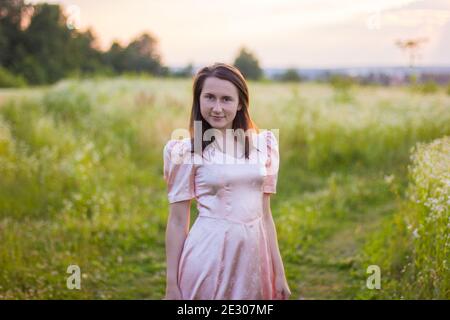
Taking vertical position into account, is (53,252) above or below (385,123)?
below

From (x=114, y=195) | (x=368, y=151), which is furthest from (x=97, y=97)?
(x=368, y=151)

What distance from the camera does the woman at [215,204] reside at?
2.05 meters

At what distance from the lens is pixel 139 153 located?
26.1 ft

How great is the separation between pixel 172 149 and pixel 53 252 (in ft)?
9.06

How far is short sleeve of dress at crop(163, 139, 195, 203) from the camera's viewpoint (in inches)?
80.7

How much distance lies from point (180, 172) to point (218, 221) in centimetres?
26

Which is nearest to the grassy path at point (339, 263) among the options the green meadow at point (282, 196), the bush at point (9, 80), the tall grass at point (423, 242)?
the green meadow at point (282, 196)

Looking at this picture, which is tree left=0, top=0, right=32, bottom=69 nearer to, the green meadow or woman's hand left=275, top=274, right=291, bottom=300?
the green meadow

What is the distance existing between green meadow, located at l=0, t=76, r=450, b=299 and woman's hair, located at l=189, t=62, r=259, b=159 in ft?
4.90

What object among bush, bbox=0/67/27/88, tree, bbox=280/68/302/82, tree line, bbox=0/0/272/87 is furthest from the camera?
tree, bbox=280/68/302/82

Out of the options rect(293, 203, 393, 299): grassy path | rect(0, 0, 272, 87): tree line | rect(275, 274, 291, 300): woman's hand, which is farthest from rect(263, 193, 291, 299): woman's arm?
rect(0, 0, 272, 87): tree line

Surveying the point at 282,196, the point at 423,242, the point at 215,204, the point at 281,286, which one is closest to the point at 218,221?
the point at 215,204

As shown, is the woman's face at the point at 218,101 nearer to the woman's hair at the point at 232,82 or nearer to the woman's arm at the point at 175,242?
the woman's hair at the point at 232,82
